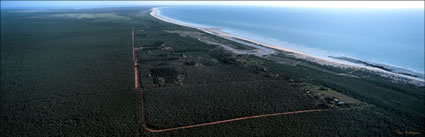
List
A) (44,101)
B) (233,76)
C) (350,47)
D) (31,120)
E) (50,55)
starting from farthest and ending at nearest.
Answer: (350,47), (50,55), (233,76), (44,101), (31,120)

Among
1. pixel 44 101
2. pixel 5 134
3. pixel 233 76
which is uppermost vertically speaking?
pixel 233 76

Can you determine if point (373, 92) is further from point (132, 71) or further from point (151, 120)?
point (132, 71)

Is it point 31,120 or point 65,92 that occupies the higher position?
point 65,92

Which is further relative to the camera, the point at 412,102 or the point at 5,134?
the point at 412,102

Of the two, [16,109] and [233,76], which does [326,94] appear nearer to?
[233,76]

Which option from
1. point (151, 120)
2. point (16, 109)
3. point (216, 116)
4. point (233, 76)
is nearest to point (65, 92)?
point (16, 109)

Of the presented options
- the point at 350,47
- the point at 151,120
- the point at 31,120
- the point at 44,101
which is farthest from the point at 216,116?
the point at 350,47

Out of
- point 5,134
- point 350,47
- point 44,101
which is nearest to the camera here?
point 5,134
